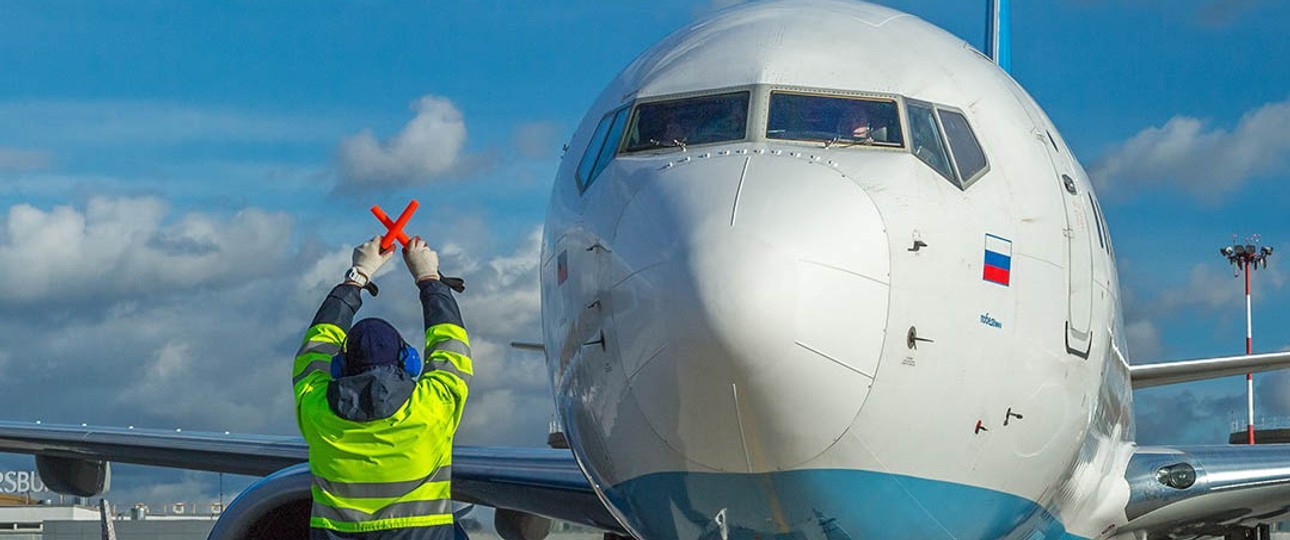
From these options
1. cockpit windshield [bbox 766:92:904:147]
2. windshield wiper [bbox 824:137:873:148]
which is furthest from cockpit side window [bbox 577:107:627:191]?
windshield wiper [bbox 824:137:873:148]

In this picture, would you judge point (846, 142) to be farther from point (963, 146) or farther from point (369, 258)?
point (369, 258)

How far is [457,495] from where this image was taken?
12023 mm

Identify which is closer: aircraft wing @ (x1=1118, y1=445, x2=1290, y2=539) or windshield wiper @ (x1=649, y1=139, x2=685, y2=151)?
windshield wiper @ (x1=649, y1=139, x2=685, y2=151)

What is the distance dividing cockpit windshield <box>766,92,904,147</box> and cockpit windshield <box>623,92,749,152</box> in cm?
15

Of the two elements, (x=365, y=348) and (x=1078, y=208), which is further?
(x=1078, y=208)

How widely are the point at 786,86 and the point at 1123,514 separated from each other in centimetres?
417

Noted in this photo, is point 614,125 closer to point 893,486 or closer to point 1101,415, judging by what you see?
point 893,486

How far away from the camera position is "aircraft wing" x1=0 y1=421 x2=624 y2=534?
430 inches

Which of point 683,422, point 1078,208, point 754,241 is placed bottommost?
point 683,422

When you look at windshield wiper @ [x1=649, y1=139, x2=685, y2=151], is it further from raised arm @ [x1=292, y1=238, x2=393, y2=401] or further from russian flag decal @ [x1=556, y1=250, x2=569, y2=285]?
raised arm @ [x1=292, y1=238, x2=393, y2=401]

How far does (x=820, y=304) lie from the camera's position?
626cm

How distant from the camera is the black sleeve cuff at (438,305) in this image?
6586mm

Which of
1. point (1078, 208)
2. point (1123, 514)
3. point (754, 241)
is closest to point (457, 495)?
point (1123, 514)

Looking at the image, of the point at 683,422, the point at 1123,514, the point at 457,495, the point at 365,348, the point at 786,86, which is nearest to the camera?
the point at 365,348
